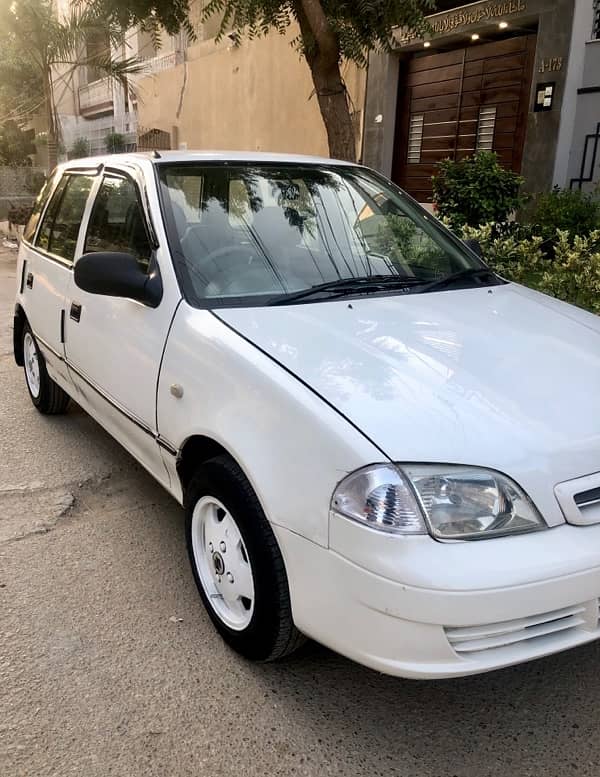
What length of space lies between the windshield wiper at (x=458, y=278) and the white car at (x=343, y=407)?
0.7 inches

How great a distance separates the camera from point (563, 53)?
8.18m

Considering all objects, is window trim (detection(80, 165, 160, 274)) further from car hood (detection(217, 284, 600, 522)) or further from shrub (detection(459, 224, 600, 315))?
shrub (detection(459, 224, 600, 315))

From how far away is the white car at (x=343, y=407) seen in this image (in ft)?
6.33

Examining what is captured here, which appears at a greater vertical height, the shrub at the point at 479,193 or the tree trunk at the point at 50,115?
the tree trunk at the point at 50,115

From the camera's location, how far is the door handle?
12.2 ft

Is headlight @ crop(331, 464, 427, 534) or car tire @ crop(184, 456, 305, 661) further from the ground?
headlight @ crop(331, 464, 427, 534)

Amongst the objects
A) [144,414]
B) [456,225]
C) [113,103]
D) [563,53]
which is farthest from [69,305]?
[113,103]

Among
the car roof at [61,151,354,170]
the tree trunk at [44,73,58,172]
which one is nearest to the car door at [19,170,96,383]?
the car roof at [61,151,354,170]

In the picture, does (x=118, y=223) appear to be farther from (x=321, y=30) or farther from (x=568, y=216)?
(x=568, y=216)

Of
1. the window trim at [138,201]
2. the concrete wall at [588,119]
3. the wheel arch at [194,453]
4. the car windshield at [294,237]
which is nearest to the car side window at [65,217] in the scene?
the window trim at [138,201]

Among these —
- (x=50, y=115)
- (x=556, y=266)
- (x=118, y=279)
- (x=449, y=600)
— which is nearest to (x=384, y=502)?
(x=449, y=600)

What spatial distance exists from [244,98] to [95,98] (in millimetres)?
16888

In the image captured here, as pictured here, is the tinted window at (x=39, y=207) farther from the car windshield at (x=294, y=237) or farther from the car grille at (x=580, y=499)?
the car grille at (x=580, y=499)

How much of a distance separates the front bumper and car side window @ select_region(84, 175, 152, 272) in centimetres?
175
